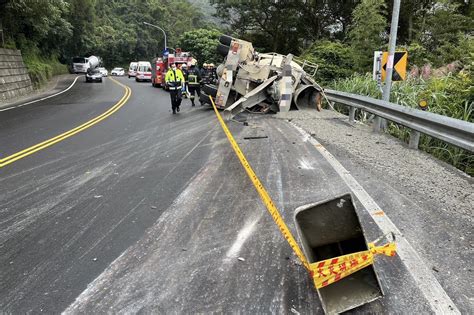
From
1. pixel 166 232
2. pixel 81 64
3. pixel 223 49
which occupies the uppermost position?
pixel 223 49

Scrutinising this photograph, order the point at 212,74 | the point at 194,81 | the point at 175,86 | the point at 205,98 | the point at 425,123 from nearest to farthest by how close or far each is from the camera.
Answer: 1. the point at 425,123
2. the point at 175,86
3. the point at 205,98
4. the point at 212,74
5. the point at 194,81

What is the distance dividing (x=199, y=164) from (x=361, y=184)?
275cm

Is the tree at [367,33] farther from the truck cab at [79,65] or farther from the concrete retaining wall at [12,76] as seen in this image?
the truck cab at [79,65]

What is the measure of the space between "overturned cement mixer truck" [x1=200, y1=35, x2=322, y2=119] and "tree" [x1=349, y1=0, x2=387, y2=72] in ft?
21.0

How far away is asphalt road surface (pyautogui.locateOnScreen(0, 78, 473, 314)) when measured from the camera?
11.1 ft

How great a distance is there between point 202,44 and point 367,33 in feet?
90.8

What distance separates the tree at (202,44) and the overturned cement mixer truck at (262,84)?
93.4 feet

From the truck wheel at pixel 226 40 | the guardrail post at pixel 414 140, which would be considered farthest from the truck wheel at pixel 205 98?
the guardrail post at pixel 414 140

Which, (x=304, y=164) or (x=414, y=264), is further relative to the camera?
(x=304, y=164)

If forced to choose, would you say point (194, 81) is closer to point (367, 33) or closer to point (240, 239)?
point (367, 33)

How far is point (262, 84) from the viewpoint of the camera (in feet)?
45.3

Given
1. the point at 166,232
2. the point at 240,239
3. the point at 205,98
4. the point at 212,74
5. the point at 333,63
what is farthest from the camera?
the point at 333,63

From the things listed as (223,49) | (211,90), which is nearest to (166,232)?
(223,49)

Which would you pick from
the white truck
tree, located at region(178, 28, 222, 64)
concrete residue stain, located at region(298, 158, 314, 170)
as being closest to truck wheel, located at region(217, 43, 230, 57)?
concrete residue stain, located at region(298, 158, 314, 170)
